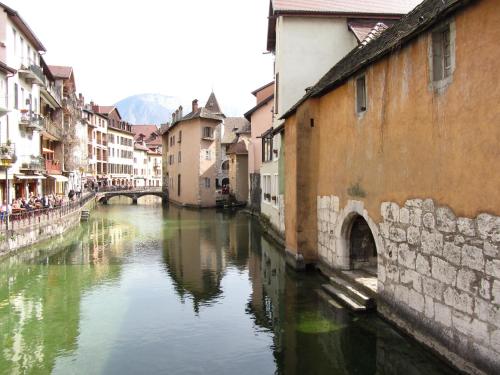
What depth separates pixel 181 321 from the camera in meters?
12.2

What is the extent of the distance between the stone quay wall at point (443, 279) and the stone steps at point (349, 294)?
0.42 meters

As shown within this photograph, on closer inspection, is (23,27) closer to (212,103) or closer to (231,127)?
(231,127)

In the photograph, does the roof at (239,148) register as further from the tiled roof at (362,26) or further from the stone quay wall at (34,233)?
the tiled roof at (362,26)

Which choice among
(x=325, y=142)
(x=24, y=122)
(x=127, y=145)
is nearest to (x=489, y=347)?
(x=325, y=142)

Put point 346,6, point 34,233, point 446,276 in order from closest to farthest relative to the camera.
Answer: point 446,276 < point 34,233 < point 346,6

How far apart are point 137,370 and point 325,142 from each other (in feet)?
31.6

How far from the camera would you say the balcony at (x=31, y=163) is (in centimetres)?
3119

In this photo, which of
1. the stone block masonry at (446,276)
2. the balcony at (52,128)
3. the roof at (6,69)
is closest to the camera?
the stone block masonry at (446,276)

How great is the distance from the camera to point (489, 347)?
7.09m

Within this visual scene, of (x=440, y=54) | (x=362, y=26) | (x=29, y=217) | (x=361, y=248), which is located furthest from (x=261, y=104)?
(x=440, y=54)

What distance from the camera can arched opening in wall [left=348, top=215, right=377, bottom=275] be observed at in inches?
570

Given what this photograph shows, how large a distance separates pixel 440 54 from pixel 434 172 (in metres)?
2.22

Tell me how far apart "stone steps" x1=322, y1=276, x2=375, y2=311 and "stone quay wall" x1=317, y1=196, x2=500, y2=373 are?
1.37ft

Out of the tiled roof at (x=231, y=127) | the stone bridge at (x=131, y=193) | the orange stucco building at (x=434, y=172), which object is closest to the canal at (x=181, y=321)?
the orange stucco building at (x=434, y=172)
